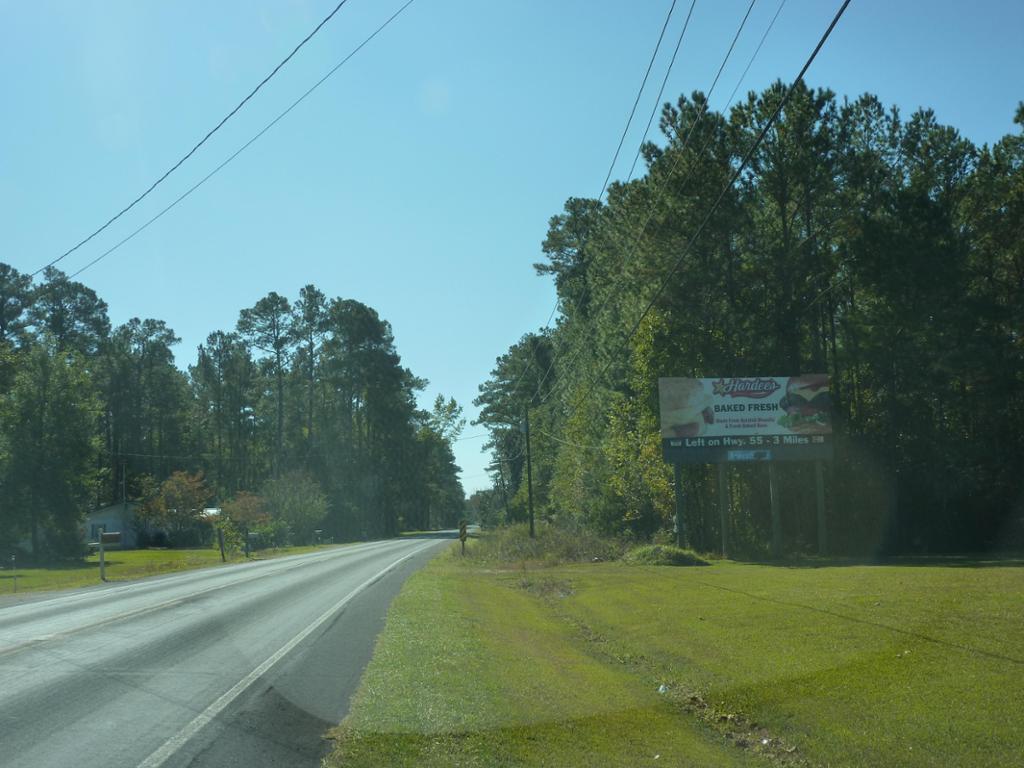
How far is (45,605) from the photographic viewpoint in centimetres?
2117

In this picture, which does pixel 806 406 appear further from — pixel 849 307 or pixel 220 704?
pixel 220 704

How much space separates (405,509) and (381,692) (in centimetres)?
10543

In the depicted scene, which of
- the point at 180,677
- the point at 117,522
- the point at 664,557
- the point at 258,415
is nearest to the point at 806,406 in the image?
the point at 664,557

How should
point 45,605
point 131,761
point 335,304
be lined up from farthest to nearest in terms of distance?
point 335,304, point 45,605, point 131,761

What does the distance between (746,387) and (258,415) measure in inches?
2844

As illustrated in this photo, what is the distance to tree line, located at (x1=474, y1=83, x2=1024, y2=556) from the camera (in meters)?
39.0

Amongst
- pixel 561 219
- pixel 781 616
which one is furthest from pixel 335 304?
pixel 781 616

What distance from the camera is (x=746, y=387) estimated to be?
1401 inches

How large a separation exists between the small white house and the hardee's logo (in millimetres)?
54780

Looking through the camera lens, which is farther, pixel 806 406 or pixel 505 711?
pixel 806 406

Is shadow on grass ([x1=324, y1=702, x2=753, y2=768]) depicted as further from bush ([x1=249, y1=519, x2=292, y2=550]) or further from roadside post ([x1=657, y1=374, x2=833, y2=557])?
bush ([x1=249, y1=519, x2=292, y2=550])

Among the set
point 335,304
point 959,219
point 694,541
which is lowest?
point 694,541

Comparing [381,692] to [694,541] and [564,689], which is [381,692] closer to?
[564,689]

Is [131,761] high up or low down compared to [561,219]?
down
